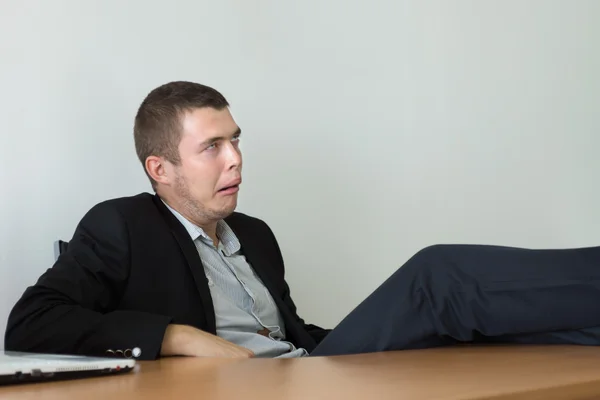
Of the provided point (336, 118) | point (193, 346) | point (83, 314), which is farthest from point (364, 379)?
point (336, 118)

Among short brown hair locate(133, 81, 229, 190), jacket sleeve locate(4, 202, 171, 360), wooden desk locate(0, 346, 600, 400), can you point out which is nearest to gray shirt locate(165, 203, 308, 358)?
short brown hair locate(133, 81, 229, 190)

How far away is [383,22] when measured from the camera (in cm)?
305

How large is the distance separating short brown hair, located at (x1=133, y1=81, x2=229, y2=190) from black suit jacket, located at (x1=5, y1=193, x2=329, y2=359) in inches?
5.7

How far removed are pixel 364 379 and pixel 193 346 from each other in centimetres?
59

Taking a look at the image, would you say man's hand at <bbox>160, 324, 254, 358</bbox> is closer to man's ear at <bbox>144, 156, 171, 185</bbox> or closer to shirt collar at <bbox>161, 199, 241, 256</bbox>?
shirt collar at <bbox>161, 199, 241, 256</bbox>

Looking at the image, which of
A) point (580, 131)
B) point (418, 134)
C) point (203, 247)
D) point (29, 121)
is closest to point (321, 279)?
point (418, 134)

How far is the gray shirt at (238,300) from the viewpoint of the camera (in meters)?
1.90

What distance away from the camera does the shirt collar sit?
6.51 feet

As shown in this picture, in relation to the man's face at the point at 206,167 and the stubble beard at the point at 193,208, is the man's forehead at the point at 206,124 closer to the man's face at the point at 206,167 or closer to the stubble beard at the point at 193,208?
the man's face at the point at 206,167

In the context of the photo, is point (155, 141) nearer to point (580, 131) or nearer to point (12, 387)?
point (12, 387)

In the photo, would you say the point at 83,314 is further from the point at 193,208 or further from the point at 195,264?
the point at 193,208

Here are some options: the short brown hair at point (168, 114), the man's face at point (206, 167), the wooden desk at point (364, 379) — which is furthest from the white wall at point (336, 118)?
the wooden desk at point (364, 379)

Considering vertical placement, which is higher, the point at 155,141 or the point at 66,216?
the point at 155,141

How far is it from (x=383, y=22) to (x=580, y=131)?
3.72 feet
